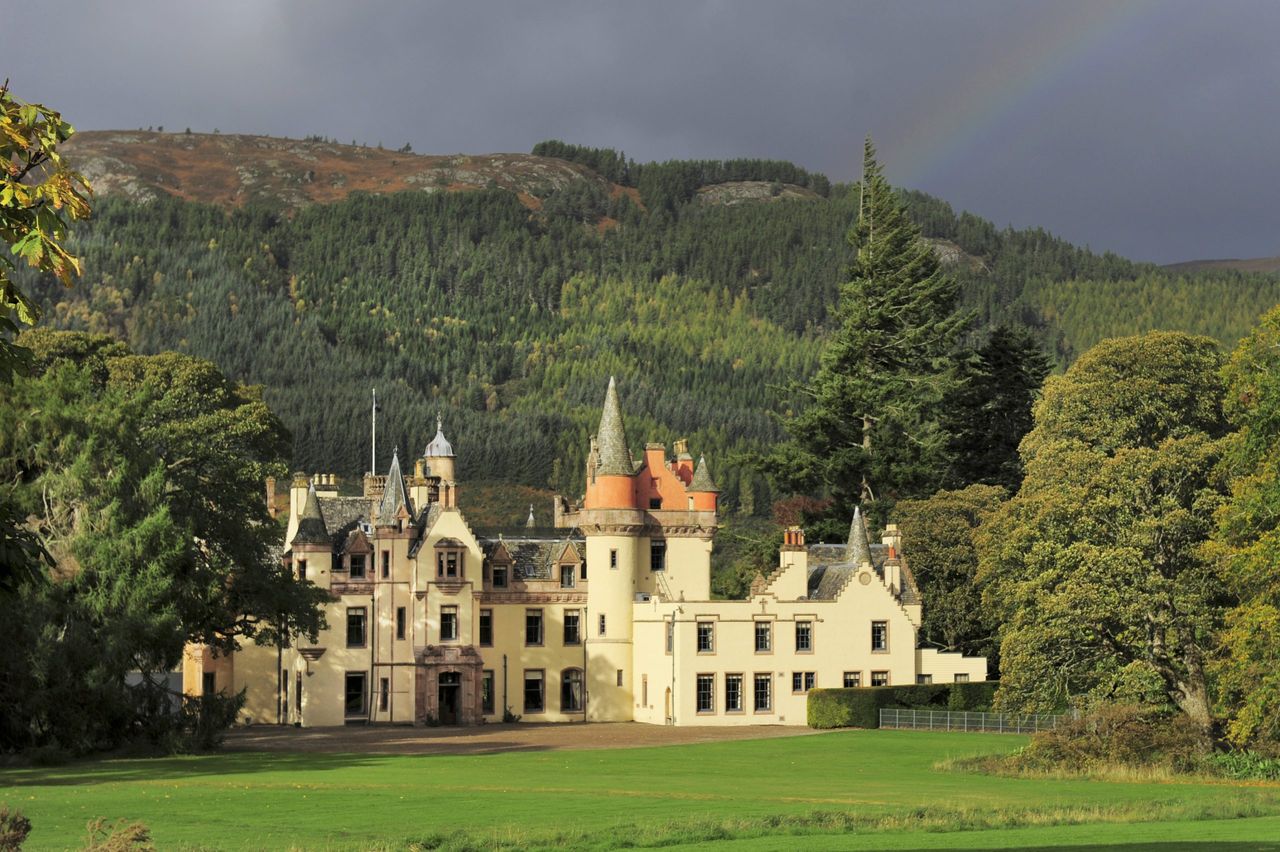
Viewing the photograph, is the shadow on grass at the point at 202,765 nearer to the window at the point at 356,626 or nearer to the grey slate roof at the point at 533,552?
the window at the point at 356,626

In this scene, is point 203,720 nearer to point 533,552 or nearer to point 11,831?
point 533,552

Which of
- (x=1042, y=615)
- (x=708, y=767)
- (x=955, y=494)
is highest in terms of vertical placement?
(x=955, y=494)

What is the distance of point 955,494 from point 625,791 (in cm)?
4292

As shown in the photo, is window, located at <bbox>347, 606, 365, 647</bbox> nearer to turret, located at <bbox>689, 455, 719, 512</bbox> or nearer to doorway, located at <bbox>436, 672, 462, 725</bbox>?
doorway, located at <bbox>436, 672, 462, 725</bbox>

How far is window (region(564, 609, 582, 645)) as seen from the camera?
78188mm

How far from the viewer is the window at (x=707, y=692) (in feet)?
240

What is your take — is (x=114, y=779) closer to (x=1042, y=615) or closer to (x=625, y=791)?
(x=625, y=791)

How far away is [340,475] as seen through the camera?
151m

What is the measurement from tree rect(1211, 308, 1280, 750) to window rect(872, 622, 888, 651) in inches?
1055

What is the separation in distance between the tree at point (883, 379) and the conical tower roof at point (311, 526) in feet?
81.4

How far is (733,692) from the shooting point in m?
73.6

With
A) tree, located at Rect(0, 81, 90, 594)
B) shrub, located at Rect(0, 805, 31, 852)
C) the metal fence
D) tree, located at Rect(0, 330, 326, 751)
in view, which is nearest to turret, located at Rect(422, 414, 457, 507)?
tree, located at Rect(0, 330, 326, 751)

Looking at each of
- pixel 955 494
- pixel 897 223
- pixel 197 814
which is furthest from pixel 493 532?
pixel 197 814

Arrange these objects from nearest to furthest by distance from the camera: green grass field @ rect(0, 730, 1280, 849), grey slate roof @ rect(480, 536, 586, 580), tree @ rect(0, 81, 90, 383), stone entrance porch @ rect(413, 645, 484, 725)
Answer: tree @ rect(0, 81, 90, 383) < green grass field @ rect(0, 730, 1280, 849) < stone entrance porch @ rect(413, 645, 484, 725) < grey slate roof @ rect(480, 536, 586, 580)
